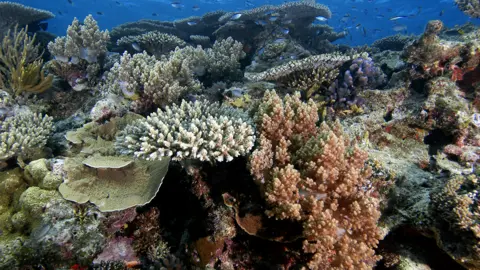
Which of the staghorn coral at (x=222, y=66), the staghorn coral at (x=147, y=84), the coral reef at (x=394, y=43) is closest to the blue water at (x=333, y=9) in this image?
the coral reef at (x=394, y=43)

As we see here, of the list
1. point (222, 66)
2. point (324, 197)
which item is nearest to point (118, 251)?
point (324, 197)

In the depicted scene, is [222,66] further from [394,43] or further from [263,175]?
[394,43]

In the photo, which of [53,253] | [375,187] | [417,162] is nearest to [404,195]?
[375,187]

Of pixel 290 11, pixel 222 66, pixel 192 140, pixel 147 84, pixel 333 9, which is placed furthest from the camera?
pixel 333 9

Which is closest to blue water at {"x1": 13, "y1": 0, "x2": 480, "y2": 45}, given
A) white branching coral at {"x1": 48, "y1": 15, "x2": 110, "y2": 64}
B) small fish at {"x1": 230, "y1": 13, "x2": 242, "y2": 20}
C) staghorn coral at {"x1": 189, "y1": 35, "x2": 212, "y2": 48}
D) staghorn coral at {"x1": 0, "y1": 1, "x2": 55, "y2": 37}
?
staghorn coral at {"x1": 189, "y1": 35, "x2": 212, "y2": 48}

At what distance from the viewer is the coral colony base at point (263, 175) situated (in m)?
2.54

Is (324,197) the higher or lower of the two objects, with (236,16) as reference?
lower

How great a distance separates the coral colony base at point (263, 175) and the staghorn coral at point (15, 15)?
6.17m

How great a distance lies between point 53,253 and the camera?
2.82 meters

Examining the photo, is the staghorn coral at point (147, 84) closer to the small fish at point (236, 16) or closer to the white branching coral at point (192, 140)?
the white branching coral at point (192, 140)

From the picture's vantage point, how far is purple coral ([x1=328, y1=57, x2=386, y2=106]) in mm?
4668

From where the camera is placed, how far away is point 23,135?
3795 mm

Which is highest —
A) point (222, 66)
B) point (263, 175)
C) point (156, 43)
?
point (156, 43)

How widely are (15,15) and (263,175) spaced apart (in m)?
12.0
